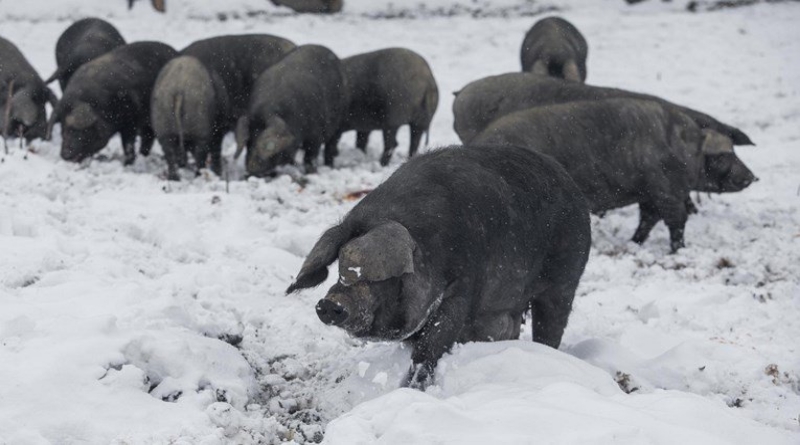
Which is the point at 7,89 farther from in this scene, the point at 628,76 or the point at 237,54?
the point at 628,76

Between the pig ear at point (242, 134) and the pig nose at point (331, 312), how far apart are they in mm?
5457

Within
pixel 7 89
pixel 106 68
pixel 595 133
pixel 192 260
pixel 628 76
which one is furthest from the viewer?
pixel 628 76

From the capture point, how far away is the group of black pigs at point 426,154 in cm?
395

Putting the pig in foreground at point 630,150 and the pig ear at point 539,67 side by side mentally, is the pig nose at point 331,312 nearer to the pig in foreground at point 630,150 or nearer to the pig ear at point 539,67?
the pig in foreground at point 630,150

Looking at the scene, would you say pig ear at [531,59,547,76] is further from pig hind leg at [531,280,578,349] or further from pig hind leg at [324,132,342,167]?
pig hind leg at [531,280,578,349]

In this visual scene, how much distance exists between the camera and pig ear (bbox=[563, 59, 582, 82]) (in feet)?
39.5

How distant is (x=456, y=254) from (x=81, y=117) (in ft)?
20.2

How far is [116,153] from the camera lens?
9867mm

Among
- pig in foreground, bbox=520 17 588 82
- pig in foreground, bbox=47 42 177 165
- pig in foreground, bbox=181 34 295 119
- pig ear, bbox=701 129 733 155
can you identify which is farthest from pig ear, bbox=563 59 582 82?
pig in foreground, bbox=47 42 177 165

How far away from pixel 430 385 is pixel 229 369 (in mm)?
997

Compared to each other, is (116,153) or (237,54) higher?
(237,54)

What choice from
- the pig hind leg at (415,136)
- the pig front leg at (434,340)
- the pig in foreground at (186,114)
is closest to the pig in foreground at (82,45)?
the pig in foreground at (186,114)

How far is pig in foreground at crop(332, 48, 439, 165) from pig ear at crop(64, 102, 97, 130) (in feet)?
9.39

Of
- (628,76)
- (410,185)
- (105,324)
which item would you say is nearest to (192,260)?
(105,324)
